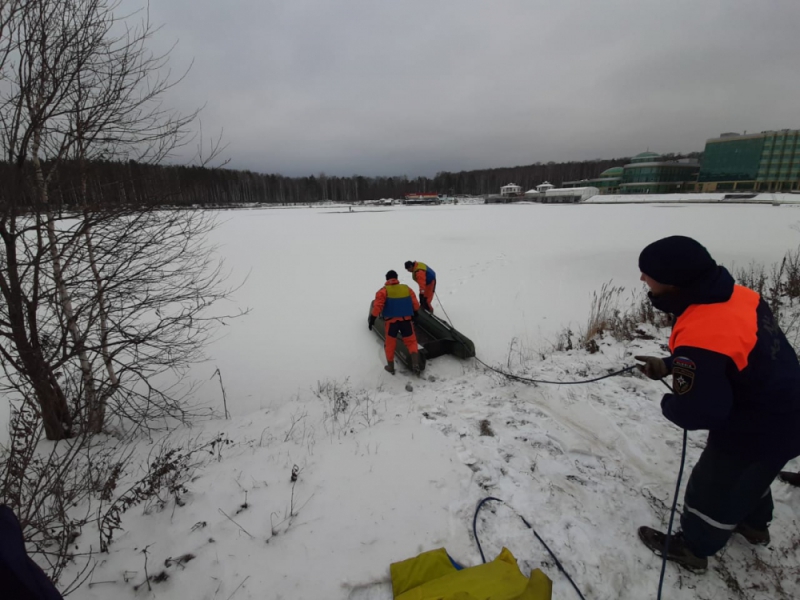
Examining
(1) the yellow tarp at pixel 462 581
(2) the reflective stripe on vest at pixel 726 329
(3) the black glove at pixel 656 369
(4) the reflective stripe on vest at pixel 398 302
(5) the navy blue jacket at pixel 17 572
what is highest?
(2) the reflective stripe on vest at pixel 726 329

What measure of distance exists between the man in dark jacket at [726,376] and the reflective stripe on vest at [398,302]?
3.56m

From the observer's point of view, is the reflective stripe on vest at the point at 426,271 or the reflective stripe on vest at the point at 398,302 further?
the reflective stripe on vest at the point at 426,271

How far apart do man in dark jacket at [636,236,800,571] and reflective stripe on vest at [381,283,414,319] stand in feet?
11.7

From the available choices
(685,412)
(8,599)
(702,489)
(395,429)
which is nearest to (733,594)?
(702,489)

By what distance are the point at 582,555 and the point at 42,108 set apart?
5.09 meters

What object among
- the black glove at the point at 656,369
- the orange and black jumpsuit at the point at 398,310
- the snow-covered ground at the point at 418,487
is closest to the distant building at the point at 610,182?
the snow-covered ground at the point at 418,487

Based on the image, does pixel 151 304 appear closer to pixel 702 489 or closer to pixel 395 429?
pixel 395 429

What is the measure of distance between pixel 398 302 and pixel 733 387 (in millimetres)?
3821

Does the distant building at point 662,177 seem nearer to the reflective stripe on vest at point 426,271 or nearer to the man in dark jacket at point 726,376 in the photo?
the reflective stripe on vest at point 426,271

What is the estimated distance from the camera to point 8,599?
Result: 0.81 meters

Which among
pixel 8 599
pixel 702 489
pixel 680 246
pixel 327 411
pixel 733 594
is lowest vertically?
pixel 327 411

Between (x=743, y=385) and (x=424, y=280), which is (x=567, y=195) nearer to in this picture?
(x=424, y=280)

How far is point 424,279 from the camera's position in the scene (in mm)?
6551

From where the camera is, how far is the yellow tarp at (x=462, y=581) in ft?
4.69
